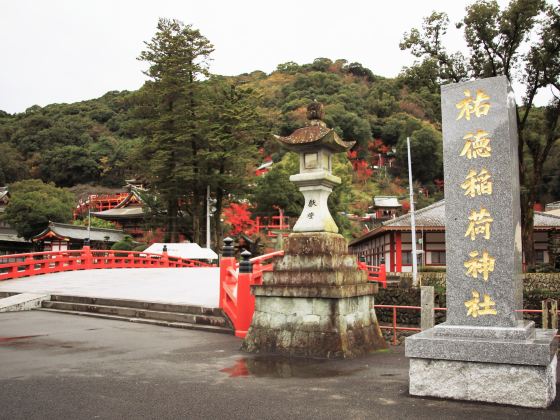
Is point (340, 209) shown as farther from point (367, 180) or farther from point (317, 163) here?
point (367, 180)

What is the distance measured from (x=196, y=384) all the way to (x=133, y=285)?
11.4 m

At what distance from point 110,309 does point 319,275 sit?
7.17 m

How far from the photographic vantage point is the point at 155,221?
124 feet

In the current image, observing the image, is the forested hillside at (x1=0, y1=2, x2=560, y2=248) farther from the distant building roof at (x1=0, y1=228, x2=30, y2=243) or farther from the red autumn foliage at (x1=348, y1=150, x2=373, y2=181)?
the distant building roof at (x1=0, y1=228, x2=30, y2=243)

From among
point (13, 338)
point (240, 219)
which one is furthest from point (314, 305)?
point (240, 219)

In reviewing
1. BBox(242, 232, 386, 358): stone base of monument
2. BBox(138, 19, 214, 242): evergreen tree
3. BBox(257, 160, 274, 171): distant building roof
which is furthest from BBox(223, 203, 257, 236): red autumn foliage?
BBox(242, 232, 386, 358): stone base of monument

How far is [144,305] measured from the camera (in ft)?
41.3

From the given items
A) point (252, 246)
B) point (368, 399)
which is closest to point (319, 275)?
point (368, 399)

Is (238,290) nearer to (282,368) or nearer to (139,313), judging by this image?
(282,368)

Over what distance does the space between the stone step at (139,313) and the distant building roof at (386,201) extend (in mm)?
45406

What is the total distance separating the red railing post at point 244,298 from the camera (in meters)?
9.27

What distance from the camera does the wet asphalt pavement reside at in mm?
4758

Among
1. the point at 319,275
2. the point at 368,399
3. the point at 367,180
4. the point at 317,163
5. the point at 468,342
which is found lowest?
the point at 368,399

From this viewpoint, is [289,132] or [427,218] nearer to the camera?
[427,218]
